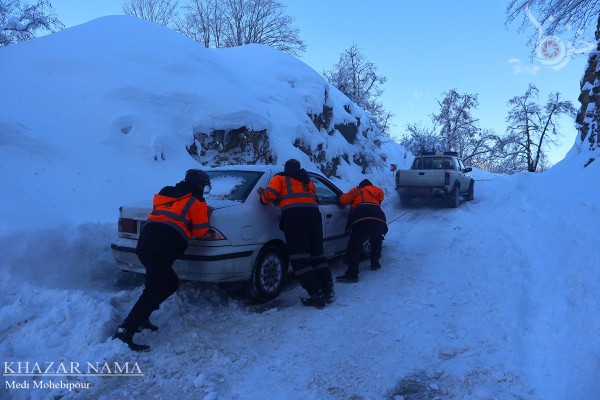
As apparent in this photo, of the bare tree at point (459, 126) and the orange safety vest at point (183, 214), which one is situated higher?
the bare tree at point (459, 126)

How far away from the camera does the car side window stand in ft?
20.2

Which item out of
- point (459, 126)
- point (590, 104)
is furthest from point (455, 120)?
point (590, 104)

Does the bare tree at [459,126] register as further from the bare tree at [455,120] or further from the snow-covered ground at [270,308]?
the snow-covered ground at [270,308]

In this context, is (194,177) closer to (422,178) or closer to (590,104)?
(422,178)

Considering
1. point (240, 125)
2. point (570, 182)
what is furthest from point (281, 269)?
point (570, 182)

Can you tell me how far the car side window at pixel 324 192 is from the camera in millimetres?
6164

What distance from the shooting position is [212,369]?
11.3ft

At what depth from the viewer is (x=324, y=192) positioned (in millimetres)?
6336

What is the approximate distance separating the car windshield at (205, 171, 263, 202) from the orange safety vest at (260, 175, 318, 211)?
0.25 meters

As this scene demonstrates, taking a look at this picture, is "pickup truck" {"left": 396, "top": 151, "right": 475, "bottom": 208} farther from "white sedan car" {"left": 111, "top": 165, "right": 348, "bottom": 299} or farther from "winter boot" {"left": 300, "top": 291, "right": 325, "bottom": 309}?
"winter boot" {"left": 300, "top": 291, "right": 325, "bottom": 309}

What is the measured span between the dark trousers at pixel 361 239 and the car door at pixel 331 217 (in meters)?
0.26

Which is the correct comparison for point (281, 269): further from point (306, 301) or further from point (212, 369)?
point (212, 369)

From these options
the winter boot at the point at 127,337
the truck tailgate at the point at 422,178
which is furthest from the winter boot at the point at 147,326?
the truck tailgate at the point at 422,178

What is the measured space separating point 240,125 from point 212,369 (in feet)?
26.2
